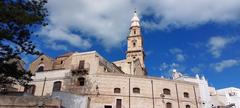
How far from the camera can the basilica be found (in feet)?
120

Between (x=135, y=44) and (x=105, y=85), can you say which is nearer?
(x=105, y=85)

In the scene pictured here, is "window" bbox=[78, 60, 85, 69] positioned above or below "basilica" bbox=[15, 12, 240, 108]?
above

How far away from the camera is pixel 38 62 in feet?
140

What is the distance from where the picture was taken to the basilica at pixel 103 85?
120 feet

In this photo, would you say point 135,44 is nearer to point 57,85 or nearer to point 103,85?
point 103,85

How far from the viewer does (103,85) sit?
3662 cm

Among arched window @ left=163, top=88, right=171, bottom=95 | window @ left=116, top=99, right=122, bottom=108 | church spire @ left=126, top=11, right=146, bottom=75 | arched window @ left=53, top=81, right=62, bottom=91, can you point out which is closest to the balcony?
arched window @ left=53, top=81, right=62, bottom=91

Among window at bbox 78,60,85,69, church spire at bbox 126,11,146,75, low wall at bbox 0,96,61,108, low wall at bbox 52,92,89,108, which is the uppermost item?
church spire at bbox 126,11,146,75

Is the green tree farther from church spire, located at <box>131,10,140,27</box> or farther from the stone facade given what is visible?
church spire, located at <box>131,10,140,27</box>

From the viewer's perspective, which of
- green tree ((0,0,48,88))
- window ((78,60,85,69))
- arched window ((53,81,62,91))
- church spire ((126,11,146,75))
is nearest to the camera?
green tree ((0,0,48,88))

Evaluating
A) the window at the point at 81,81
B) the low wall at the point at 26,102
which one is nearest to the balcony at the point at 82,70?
the window at the point at 81,81

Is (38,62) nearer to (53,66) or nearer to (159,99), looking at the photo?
(53,66)

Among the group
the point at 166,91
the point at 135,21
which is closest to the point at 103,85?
the point at 166,91

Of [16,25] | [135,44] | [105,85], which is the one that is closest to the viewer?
[16,25]
